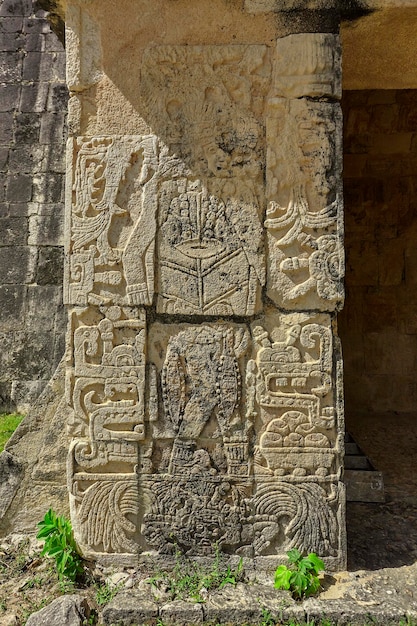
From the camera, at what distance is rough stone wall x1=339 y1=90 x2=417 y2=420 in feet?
21.8

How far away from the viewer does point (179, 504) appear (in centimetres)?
286

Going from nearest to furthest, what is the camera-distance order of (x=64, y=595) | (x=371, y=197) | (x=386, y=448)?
1. (x=64, y=595)
2. (x=386, y=448)
3. (x=371, y=197)

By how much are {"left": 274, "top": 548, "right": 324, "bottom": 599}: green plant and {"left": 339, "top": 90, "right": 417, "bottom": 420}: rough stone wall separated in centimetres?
412

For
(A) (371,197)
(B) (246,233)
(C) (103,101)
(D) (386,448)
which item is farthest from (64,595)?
(A) (371,197)

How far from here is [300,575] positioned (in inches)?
103

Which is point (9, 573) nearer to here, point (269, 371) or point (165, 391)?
point (165, 391)

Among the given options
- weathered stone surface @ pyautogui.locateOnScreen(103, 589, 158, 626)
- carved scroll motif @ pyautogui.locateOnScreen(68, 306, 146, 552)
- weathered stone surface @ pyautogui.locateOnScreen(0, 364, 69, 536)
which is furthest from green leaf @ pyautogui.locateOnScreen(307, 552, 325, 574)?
weathered stone surface @ pyautogui.locateOnScreen(0, 364, 69, 536)

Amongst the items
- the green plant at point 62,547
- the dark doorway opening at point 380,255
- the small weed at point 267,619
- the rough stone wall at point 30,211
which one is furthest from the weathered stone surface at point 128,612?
the dark doorway opening at point 380,255

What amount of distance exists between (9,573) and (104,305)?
1.53m

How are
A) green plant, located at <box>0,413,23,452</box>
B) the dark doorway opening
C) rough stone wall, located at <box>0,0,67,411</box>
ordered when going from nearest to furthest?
green plant, located at <box>0,413,23,452</box>
rough stone wall, located at <box>0,0,67,411</box>
the dark doorway opening

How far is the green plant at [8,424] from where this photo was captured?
4527 mm

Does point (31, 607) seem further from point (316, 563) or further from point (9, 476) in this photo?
point (316, 563)

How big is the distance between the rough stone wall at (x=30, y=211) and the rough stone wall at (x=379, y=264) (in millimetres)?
3523

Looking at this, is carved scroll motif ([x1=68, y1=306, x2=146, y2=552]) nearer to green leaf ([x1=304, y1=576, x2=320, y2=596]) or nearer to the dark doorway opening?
green leaf ([x1=304, y1=576, x2=320, y2=596])
